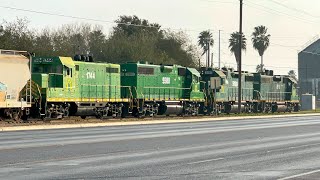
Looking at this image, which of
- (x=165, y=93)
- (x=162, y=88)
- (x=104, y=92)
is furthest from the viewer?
(x=165, y=93)

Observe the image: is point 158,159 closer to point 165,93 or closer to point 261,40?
point 165,93

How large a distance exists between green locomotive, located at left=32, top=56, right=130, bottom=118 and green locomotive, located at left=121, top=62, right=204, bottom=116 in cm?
157

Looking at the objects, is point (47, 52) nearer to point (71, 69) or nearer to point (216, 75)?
point (216, 75)

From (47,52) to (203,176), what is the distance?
5530 centimetres

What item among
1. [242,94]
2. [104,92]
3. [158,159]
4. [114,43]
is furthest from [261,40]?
[158,159]

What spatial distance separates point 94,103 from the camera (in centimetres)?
4169

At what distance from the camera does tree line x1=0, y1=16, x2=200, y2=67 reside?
62.8 metres

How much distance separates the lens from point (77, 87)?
40219 mm

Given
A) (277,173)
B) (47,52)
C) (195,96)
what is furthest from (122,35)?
(277,173)

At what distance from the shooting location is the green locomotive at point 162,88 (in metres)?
46.5

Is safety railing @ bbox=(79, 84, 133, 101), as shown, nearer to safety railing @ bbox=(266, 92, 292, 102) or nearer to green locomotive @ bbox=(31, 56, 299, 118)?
green locomotive @ bbox=(31, 56, 299, 118)

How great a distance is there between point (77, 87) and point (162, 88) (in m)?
10.2

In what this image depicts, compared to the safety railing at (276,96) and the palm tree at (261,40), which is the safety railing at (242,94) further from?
the palm tree at (261,40)

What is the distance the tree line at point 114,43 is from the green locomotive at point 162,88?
15.0 m
